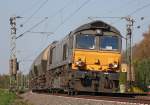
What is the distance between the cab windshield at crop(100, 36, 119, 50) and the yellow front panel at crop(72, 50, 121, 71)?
400 millimetres

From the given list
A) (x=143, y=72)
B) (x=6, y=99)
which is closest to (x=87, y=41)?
(x=6, y=99)

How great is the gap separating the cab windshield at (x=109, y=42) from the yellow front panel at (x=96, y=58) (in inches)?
15.7

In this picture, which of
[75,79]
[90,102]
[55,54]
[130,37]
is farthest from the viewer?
[130,37]

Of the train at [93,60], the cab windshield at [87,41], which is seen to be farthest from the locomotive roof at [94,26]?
the cab windshield at [87,41]

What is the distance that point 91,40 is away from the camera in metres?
25.0

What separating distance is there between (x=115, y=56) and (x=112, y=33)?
1.30 meters

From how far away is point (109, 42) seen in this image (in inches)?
992

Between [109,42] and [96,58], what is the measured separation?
1278 mm

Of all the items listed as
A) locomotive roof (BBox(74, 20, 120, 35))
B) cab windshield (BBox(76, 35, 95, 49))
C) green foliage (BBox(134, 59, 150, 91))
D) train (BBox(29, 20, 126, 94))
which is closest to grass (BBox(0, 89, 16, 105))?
train (BBox(29, 20, 126, 94))

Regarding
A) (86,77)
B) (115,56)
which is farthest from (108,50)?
(86,77)

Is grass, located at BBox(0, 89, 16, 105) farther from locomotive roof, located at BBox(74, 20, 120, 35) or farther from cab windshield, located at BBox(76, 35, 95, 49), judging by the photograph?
locomotive roof, located at BBox(74, 20, 120, 35)

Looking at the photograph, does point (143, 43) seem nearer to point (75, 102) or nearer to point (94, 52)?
point (94, 52)

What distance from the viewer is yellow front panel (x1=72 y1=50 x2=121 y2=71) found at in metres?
24.5

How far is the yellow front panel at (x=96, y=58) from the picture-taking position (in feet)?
80.2
